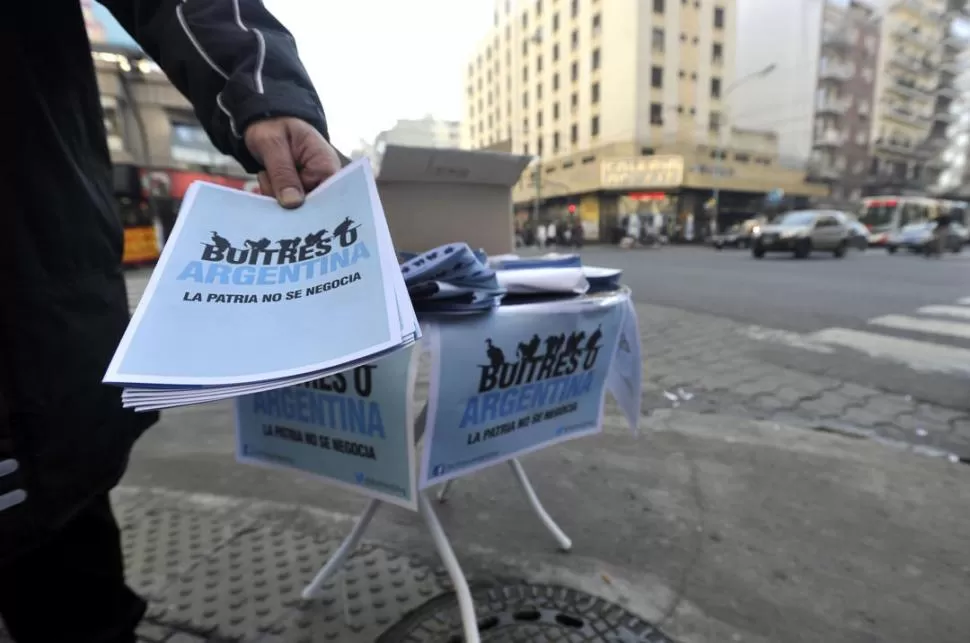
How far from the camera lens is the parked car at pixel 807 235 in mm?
15242

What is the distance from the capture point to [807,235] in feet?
49.8

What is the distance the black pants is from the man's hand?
2.50 feet

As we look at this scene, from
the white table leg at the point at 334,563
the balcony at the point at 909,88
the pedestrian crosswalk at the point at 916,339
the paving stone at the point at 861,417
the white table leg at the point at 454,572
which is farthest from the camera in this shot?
the balcony at the point at 909,88

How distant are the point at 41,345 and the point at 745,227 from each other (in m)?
27.1

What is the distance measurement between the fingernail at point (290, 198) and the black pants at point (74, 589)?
744 millimetres

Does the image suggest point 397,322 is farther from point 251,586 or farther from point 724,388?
point 724,388

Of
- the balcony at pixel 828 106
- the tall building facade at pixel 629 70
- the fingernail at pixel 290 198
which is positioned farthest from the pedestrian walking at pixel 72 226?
the balcony at pixel 828 106

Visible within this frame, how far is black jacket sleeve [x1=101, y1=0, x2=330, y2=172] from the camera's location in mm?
885

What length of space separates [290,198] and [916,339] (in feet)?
18.6

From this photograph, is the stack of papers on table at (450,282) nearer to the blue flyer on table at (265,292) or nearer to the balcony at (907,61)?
the blue flyer on table at (265,292)

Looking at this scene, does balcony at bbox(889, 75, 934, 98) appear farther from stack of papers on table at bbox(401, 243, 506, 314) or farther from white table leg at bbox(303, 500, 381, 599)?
white table leg at bbox(303, 500, 381, 599)

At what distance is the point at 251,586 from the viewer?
1.59 metres

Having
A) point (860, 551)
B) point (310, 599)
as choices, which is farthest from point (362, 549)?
point (860, 551)

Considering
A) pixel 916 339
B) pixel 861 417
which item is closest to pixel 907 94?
pixel 916 339
